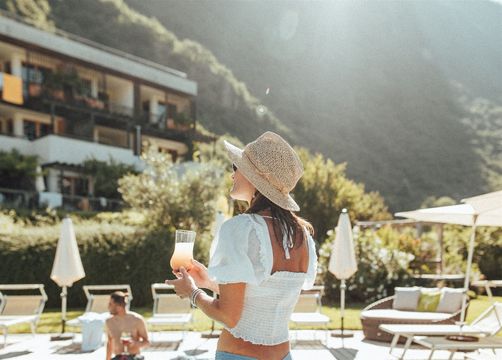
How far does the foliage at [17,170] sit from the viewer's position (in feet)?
81.2

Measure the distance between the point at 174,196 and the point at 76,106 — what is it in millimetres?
15595

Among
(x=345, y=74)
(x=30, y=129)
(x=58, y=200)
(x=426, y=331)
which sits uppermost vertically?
(x=345, y=74)

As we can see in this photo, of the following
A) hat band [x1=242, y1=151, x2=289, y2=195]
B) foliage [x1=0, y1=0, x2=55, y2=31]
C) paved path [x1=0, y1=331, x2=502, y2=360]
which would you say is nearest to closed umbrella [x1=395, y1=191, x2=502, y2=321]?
paved path [x1=0, y1=331, x2=502, y2=360]

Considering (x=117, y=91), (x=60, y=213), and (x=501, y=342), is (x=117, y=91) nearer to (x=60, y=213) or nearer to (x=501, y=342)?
(x=60, y=213)

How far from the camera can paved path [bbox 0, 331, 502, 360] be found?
8.09m

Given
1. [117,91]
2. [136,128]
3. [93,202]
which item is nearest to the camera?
[93,202]

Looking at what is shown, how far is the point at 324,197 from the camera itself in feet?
70.6

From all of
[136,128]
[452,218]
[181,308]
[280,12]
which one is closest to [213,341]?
[181,308]

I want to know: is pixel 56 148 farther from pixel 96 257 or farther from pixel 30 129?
pixel 96 257

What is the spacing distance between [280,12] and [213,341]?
8220cm

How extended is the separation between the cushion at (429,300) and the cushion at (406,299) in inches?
3.2

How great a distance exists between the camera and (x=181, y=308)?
9719mm

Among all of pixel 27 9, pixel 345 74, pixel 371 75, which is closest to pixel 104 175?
pixel 27 9

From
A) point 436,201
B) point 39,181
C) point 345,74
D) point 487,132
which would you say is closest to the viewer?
point 39,181
